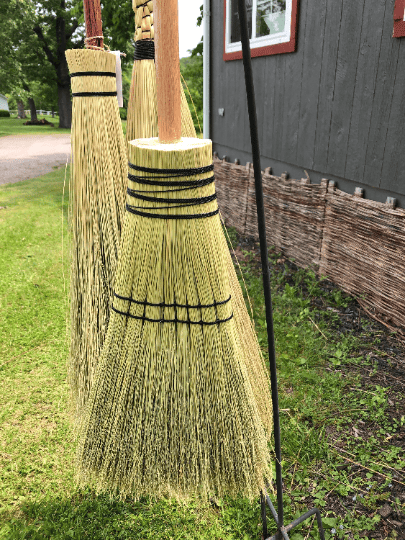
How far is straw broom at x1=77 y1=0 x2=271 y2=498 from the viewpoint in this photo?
1016 millimetres

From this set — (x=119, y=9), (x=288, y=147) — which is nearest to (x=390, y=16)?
(x=288, y=147)

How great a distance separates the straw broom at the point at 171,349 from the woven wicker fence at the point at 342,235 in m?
3.08

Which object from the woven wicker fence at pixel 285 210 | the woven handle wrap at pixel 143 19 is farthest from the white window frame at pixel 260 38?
the woven handle wrap at pixel 143 19

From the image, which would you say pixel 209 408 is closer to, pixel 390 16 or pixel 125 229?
pixel 125 229

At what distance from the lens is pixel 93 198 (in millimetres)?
1614

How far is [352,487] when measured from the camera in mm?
2488

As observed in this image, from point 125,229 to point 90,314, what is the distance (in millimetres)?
756

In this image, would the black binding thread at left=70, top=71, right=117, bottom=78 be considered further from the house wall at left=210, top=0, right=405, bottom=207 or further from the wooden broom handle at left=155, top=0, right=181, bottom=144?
the house wall at left=210, top=0, right=405, bottom=207

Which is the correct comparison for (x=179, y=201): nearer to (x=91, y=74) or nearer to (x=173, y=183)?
(x=173, y=183)

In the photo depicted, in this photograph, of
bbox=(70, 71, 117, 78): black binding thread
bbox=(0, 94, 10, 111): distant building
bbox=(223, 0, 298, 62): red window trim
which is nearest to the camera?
bbox=(70, 71, 117, 78): black binding thread

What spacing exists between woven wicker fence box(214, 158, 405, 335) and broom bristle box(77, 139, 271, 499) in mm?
3074

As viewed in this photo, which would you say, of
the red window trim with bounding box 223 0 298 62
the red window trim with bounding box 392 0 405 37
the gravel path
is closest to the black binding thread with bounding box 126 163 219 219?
the red window trim with bounding box 392 0 405 37

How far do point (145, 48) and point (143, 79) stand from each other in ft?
0.36

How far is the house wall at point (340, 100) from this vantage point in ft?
12.4
